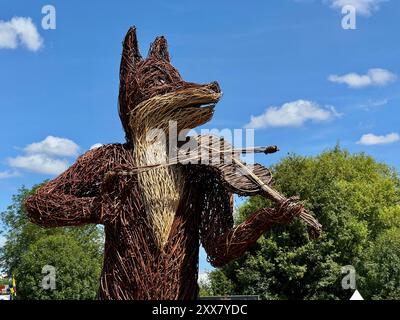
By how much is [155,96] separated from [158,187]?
40.9 inches

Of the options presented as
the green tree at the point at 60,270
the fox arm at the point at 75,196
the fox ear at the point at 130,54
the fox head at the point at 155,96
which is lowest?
the green tree at the point at 60,270

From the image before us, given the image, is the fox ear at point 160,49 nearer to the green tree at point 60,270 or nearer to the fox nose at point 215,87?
the fox nose at point 215,87

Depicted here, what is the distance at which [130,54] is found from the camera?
7645 millimetres

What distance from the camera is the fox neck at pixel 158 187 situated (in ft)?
23.0

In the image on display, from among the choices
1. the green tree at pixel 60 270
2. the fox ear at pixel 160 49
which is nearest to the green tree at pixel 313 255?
the green tree at pixel 60 270

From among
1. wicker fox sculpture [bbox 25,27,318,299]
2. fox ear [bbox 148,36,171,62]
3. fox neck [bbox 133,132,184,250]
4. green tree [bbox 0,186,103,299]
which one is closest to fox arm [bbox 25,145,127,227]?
wicker fox sculpture [bbox 25,27,318,299]

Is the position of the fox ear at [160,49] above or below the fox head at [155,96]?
above

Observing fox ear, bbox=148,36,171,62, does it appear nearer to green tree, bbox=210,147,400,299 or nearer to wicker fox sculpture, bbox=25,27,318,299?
wicker fox sculpture, bbox=25,27,318,299

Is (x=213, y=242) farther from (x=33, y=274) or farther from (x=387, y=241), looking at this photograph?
(x=33, y=274)

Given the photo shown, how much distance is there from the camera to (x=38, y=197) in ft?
23.6

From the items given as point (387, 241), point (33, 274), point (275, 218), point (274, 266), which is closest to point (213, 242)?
point (275, 218)

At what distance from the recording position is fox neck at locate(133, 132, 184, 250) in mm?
7004

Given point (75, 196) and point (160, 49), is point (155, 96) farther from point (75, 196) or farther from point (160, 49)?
point (75, 196)

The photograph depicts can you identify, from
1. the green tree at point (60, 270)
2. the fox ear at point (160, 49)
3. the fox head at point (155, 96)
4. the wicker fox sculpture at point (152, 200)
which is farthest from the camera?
the green tree at point (60, 270)
